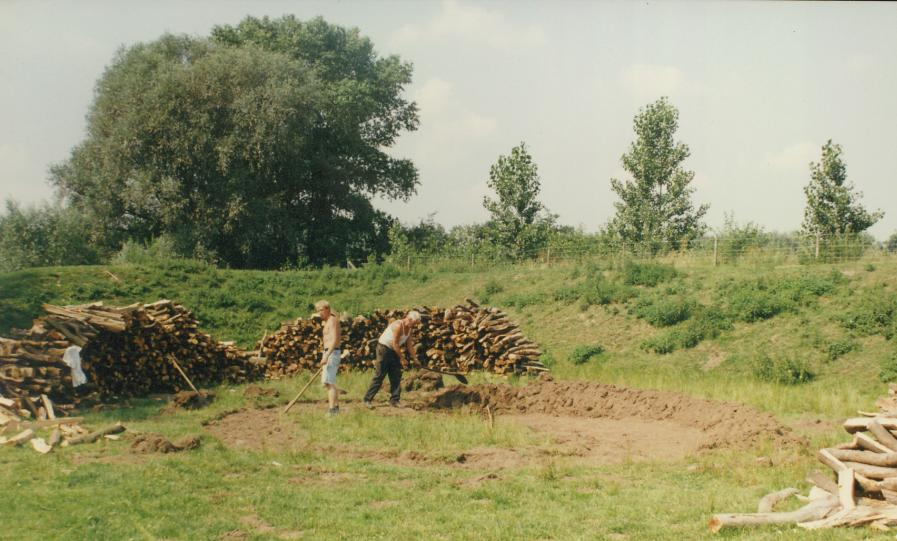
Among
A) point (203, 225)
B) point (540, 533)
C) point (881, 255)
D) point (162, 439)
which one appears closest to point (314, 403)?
point (162, 439)

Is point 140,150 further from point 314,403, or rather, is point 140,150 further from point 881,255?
point 881,255

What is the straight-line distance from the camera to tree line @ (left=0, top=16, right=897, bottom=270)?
110 feet

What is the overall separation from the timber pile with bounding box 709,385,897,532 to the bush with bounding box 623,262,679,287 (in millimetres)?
16562

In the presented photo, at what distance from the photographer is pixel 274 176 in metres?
38.7

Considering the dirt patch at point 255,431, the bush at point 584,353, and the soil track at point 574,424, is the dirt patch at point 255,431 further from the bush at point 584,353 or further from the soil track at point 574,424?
the bush at point 584,353

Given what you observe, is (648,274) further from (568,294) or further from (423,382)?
(423,382)

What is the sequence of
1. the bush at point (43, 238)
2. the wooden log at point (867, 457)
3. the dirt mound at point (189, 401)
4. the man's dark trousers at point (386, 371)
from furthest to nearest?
the bush at point (43, 238) → the man's dark trousers at point (386, 371) → the dirt mound at point (189, 401) → the wooden log at point (867, 457)

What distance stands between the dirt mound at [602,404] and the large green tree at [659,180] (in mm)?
27301

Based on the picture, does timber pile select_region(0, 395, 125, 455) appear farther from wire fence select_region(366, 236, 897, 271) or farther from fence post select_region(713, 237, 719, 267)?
fence post select_region(713, 237, 719, 267)

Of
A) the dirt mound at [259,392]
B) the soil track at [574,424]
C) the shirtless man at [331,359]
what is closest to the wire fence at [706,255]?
the soil track at [574,424]

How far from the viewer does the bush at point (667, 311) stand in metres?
22.2

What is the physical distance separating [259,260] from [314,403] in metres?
23.9

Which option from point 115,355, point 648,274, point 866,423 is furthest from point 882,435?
point 648,274

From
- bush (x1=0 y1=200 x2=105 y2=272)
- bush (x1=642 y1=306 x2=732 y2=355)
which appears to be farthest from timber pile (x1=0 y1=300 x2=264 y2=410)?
bush (x1=0 y1=200 x2=105 y2=272)
